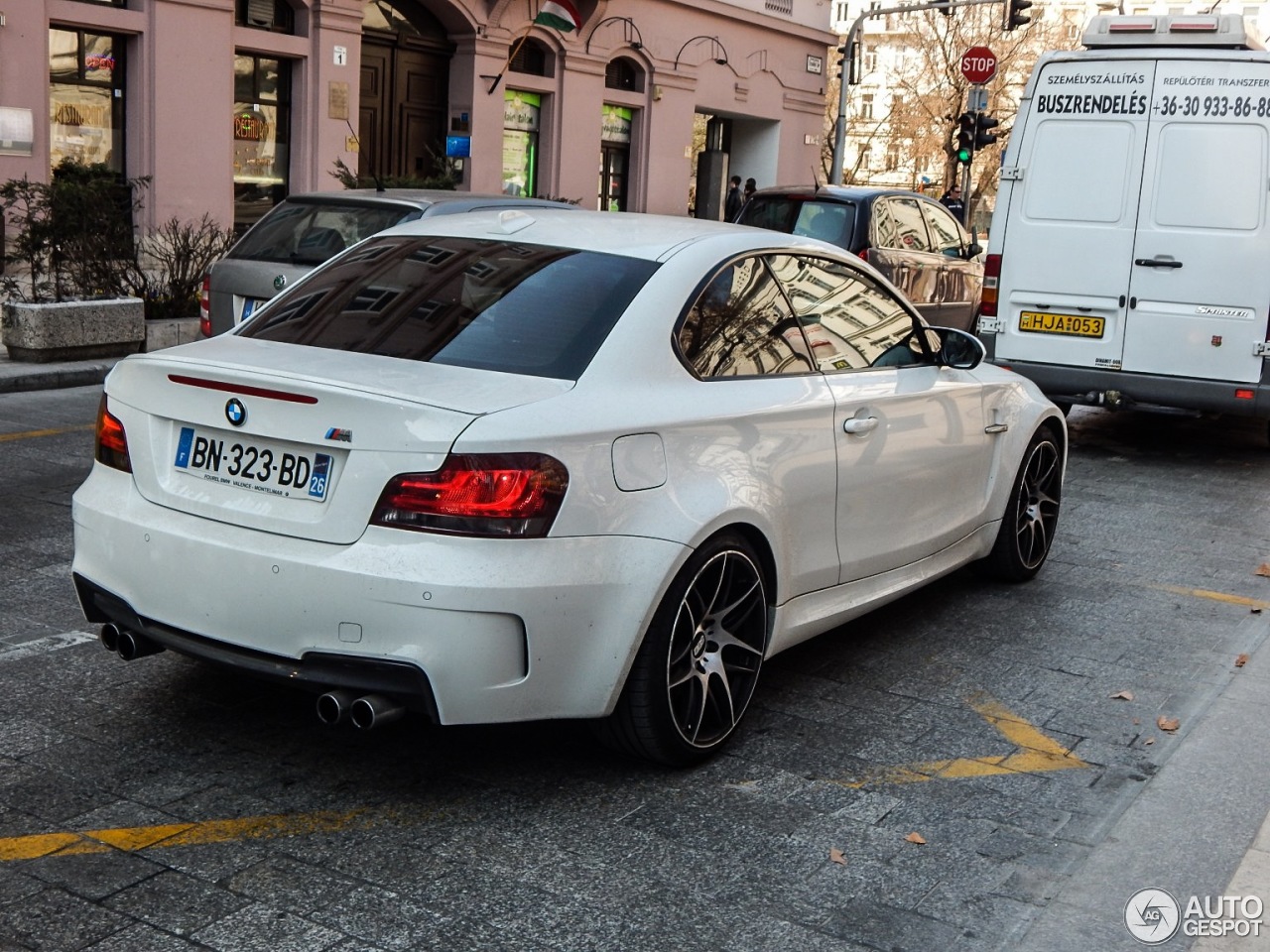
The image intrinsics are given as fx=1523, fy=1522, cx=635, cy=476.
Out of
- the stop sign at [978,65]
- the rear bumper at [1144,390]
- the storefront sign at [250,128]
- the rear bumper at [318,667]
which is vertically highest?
the stop sign at [978,65]

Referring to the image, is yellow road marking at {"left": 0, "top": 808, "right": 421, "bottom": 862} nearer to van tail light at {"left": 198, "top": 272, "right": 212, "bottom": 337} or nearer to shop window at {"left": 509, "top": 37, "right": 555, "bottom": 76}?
van tail light at {"left": 198, "top": 272, "right": 212, "bottom": 337}

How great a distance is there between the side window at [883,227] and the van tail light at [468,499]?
1079cm

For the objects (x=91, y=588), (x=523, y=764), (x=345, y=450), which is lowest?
(x=523, y=764)

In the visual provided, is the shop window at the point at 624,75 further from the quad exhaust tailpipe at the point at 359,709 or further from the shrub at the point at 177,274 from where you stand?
the quad exhaust tailpipe at the point at 359,709

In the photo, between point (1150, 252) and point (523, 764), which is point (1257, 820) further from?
point (1150, 252)

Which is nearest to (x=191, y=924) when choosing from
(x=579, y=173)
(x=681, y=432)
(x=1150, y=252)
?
(x=681, y=432)

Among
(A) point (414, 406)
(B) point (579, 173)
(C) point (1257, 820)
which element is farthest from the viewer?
(B) point (579, 173)

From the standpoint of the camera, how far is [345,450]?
3789 millimetres

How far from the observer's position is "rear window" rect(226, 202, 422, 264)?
32.1 ft

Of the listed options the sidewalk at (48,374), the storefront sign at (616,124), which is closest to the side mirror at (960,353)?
the sidewalk at (48,374)

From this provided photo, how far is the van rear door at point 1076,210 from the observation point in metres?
10.3

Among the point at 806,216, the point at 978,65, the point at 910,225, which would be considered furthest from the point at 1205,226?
the point at 978,65

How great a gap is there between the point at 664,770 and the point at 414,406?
1.33 m

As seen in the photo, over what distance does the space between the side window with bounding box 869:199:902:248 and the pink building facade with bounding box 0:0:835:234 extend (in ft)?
22.5
